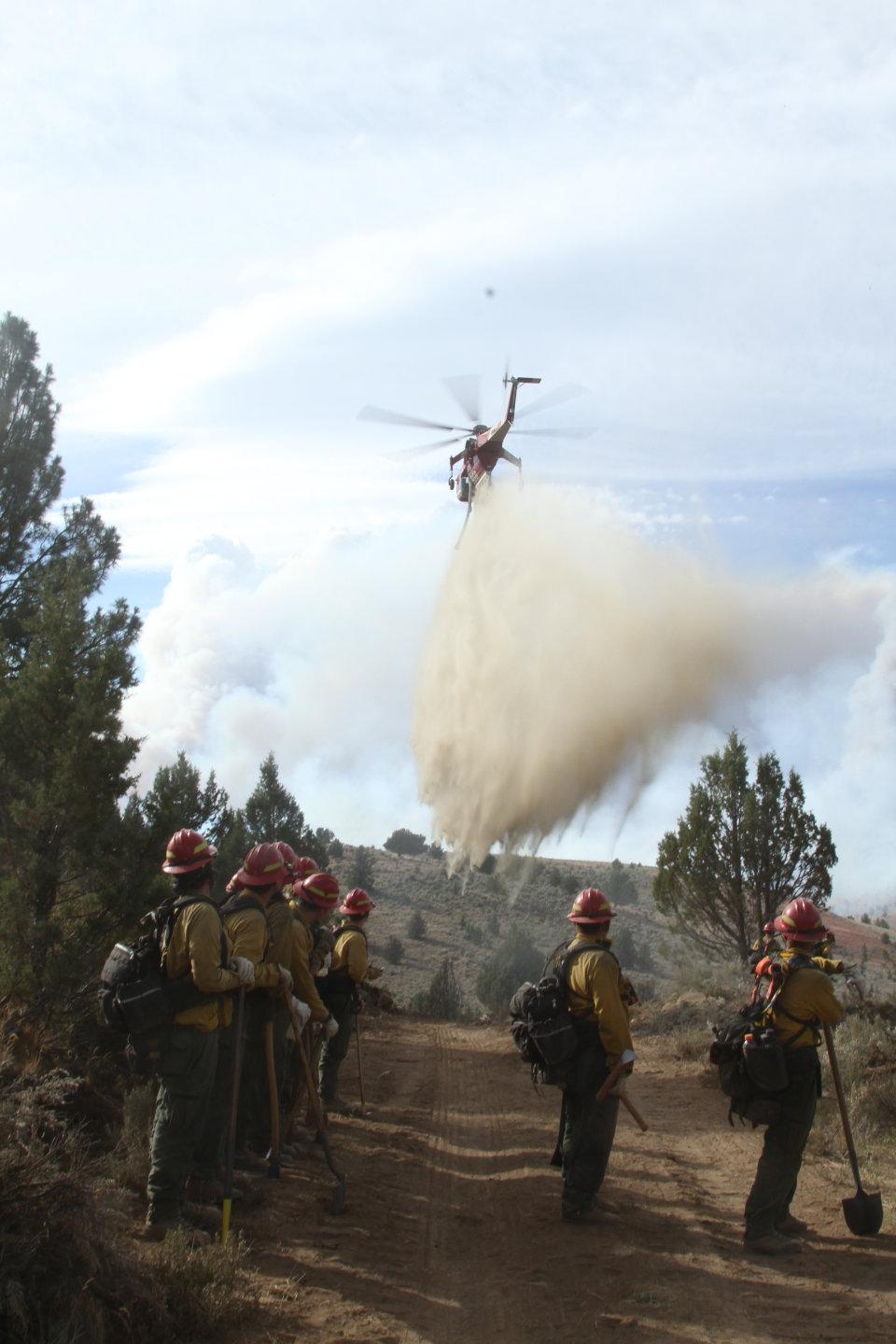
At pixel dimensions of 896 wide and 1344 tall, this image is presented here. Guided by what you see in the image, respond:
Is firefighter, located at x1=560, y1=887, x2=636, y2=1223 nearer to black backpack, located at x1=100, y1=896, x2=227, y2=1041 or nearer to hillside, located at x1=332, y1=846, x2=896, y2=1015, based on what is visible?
black backpack, located at x1=100, y1=896, x2=227, y2=1041

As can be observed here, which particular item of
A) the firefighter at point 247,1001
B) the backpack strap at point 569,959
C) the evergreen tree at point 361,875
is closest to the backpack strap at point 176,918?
the firefighter at point 247,1001

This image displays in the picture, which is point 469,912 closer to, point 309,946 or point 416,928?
point 416,928

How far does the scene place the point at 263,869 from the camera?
23.7 feet

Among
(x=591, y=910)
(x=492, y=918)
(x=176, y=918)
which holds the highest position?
(x=591, y=910)

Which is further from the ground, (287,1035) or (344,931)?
(344,931)

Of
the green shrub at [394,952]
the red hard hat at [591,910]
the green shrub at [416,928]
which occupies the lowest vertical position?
the green shrub at [394,952]

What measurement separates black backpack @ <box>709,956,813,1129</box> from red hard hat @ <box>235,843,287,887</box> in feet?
10.5

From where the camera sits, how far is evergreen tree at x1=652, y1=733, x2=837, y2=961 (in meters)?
20.8

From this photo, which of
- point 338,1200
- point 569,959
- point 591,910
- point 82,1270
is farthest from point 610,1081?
point 82,1270

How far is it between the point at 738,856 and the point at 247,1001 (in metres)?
15.6

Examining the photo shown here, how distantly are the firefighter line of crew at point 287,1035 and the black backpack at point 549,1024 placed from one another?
7cm

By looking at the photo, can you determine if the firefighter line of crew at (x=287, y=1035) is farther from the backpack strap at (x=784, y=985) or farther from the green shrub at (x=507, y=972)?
the green shrub at (x=507, y=972)

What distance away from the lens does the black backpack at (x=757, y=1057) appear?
21.3ft

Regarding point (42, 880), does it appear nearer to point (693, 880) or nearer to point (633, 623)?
point (633, 623)
